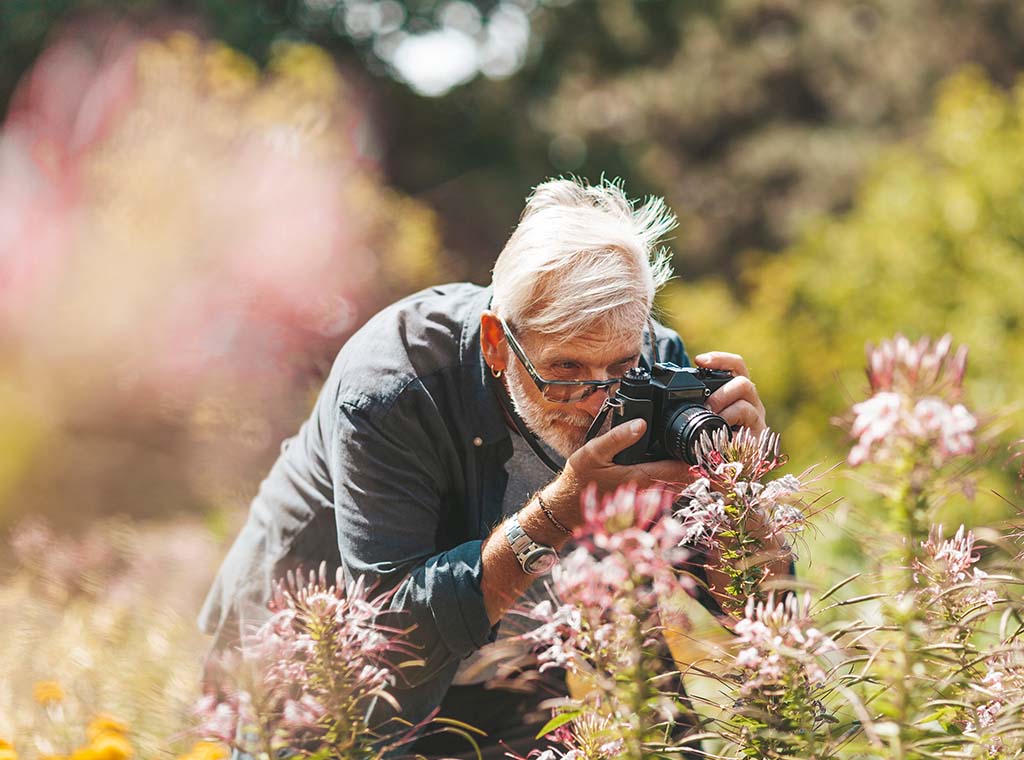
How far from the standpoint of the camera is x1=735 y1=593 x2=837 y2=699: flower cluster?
1129 mm

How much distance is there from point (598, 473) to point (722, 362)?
1.27 ft

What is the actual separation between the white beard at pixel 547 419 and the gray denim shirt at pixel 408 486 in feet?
0.24

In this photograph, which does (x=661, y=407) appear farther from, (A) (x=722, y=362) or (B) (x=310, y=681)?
(B) (x=310, y=681)

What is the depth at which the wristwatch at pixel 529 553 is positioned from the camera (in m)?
1.61

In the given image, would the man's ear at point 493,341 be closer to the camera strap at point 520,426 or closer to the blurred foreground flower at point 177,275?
the camera strap at point 520,426

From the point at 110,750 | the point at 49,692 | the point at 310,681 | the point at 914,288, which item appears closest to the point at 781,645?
the point at 310,681

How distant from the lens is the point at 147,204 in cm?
484

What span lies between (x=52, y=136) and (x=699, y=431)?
17.8 feet

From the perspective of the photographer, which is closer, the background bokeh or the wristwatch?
the wristwatch

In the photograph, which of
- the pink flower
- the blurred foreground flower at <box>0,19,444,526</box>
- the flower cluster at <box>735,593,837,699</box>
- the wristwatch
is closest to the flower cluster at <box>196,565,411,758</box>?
the pink flower

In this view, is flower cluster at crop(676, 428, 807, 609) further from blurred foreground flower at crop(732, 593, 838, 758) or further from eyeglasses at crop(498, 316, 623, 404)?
eyeglasses at crop(498, 316, 623, 404)

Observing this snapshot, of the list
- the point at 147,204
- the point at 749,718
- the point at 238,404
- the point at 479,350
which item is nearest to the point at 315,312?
the point at 238,404

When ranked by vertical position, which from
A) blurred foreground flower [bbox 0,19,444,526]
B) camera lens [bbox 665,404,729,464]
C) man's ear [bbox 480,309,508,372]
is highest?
blurred foreground flower [bbox 0,19,444,526]

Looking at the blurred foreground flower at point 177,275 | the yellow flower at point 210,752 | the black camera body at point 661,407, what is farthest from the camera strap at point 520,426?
the blurred foreground flower at point 177,275
